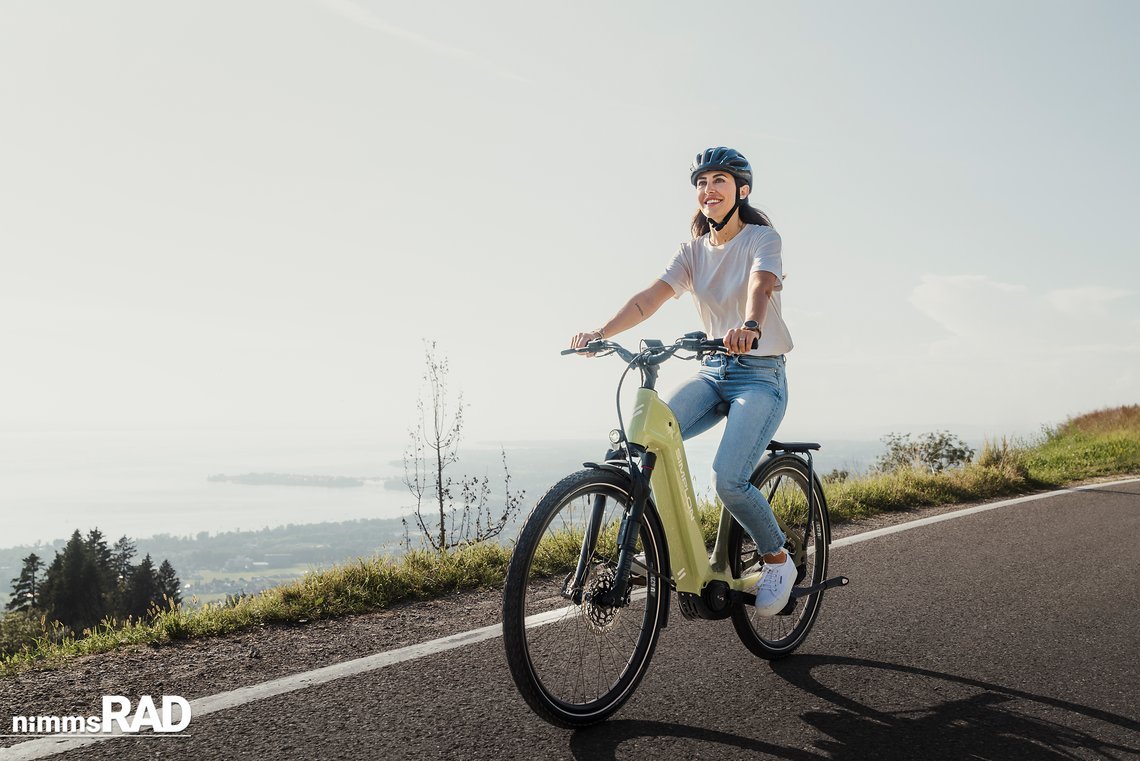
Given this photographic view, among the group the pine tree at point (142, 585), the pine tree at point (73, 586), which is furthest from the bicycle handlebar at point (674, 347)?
the pine tree at point (73, 586)

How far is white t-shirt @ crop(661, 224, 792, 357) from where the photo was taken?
377 centimetres

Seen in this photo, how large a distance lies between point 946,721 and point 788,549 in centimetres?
121

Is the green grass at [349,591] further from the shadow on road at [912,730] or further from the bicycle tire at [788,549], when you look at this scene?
the shadow on road at [912,730]

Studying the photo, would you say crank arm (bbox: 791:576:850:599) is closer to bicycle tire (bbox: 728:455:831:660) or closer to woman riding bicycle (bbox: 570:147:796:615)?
bicycle tire (bbox: 728:455:831:660)

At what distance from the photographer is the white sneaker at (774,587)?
368 cm

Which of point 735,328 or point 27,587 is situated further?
point 27,587

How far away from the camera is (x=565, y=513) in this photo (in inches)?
125

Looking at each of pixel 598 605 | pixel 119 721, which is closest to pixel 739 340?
pixel 598 605

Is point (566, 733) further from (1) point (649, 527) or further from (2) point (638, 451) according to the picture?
(2) point (638, 451)

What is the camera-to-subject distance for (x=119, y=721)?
3182 millimetres

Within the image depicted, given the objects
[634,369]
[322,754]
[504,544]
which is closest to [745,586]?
[634,369]

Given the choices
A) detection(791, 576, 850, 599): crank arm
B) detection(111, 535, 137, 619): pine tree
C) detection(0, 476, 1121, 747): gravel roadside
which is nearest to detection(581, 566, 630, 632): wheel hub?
detection(791, 576, 850, 599): crank arm

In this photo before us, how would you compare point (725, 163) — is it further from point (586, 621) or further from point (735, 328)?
point (586, 621)

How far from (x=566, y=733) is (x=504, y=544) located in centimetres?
318
